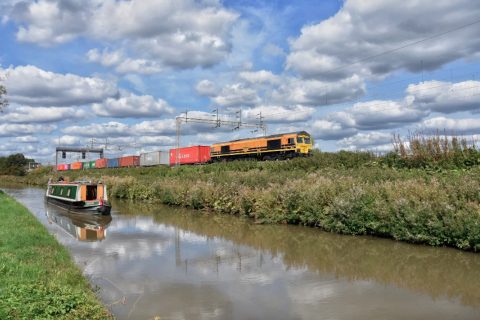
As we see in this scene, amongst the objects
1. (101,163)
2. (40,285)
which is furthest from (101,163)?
(40,285)

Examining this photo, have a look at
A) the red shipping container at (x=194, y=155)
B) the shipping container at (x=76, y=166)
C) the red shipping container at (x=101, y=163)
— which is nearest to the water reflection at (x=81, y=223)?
the red shipping container at (x=194, y=155)

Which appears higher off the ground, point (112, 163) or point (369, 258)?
point (112, 163)

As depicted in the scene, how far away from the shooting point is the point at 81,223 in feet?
71.4

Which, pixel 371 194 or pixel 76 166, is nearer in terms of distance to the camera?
pixel 371 194

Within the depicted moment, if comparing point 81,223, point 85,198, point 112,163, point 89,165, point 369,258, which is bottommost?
point 81,223

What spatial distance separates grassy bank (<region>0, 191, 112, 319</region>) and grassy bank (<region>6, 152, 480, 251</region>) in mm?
9169

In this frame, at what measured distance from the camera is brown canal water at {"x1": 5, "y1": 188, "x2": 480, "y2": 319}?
7.58 meters

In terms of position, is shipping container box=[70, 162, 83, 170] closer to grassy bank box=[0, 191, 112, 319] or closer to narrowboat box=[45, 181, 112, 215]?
narrowboat box=[45, 181, 112, 215]

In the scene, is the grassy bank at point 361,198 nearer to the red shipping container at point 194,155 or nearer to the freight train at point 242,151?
the freight train at point 242,151

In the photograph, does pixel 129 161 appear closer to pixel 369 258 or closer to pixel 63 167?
pixel 63 167

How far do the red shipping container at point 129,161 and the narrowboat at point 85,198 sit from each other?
1291 inches

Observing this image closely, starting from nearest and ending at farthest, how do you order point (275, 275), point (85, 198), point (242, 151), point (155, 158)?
1. point (275, 275)
2. point (85, 198)
3. point (242, 151)
4. point (155, 158)

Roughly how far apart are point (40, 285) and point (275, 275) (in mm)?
5343

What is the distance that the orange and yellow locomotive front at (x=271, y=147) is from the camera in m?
35.6
